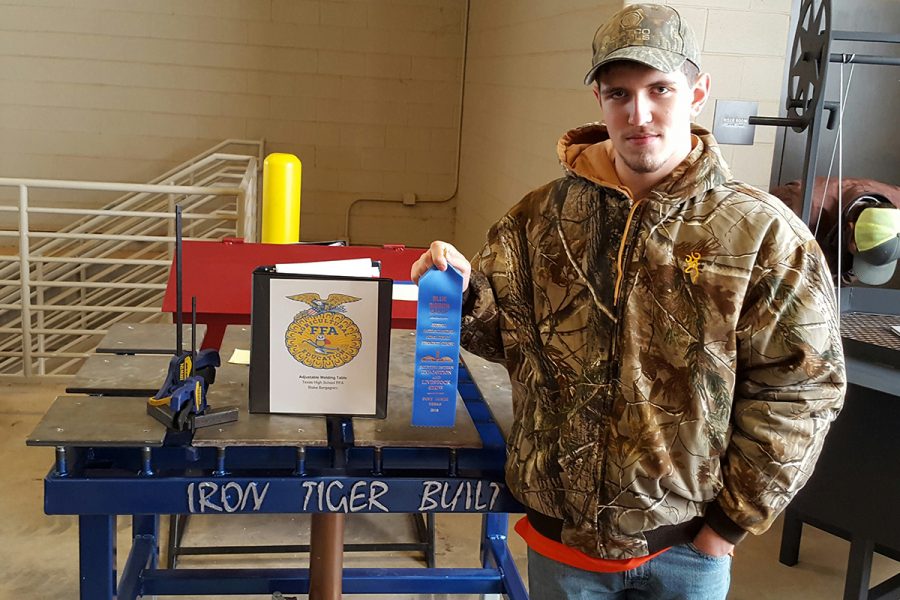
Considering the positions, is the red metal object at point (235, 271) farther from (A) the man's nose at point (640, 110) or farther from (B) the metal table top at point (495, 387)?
(A) the man's nose at point (640, 110)

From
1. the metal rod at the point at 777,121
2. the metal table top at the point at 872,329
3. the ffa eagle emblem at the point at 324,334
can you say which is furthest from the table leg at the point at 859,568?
the ffa eagle emblem at the point at 324,334

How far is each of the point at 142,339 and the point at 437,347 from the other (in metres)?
0.99

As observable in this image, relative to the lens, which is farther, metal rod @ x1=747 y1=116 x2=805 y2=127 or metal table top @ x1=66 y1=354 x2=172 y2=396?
metal rod @ x1=747 y1=116 x2=805 y2=127

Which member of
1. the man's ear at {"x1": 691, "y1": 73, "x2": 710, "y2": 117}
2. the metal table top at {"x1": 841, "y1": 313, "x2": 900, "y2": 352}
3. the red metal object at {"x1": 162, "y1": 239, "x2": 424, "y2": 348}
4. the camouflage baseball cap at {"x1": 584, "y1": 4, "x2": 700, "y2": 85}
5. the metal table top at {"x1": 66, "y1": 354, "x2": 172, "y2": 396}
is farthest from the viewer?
the metal table top at {"x1": 841, "y1": 313, "x2": 900, "y2": 352}

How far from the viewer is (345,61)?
709cm

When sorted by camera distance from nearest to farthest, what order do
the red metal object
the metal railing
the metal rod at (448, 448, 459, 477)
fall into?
1. the metal rod at (448, 448, 459, 477)
2. the red metal object
3. the metal railing

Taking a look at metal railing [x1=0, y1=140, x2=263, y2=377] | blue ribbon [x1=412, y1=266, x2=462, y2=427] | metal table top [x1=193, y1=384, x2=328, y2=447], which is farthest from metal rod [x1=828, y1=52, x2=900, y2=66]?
metal railing [x1=0, y1=140, x2=263, y2=377]

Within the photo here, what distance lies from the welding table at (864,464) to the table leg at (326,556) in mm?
1512

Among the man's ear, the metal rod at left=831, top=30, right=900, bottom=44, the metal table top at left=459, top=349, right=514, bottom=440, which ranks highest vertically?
the metal rod at left=831, top=30, right=900, bottom=44

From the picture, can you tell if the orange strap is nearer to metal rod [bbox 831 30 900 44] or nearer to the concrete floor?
the concrete floor

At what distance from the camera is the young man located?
129 centimetres

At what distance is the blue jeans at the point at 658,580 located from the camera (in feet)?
4.67

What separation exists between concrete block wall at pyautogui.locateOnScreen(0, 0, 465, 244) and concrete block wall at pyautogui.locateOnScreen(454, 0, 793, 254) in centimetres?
47

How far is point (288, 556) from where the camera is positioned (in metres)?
3.08
